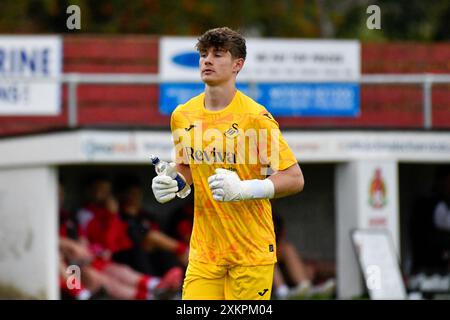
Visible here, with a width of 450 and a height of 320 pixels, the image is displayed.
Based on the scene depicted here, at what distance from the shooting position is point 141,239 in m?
15.6

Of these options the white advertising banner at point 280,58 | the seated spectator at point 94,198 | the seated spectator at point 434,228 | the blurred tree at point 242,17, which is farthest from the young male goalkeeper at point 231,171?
the blurred tree at point 242,17

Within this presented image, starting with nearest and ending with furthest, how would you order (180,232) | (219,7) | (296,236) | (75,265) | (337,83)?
(75,265) < (180,232) < (337,83) < (296,236) < (219,7)

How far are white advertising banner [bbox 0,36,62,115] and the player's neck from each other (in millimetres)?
9933

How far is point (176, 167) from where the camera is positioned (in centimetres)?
799

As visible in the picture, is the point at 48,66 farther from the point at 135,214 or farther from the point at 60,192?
the point at 135,214

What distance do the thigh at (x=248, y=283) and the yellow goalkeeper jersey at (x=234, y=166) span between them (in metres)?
0.05

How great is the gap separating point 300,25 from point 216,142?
23.6 meters

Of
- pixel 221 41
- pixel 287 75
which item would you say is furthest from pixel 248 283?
pixel 287 75

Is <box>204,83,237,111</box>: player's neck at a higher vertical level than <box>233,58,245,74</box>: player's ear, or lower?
lower

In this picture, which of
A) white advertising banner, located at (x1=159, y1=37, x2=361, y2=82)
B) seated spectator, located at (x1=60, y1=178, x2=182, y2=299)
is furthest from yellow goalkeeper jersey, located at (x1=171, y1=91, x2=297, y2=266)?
white advertising banner, located at (x1=159, y1=37, x2=361, y2=82)

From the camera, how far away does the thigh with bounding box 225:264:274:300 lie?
25.2ft

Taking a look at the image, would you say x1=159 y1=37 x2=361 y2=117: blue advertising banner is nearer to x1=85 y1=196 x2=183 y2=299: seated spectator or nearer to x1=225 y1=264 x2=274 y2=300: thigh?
x1=85 y1=196 x2=183 y2=299: seated spectator

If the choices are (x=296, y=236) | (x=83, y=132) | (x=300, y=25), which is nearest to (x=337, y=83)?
(x=296, y=236)

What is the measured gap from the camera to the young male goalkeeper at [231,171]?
7.62 m
